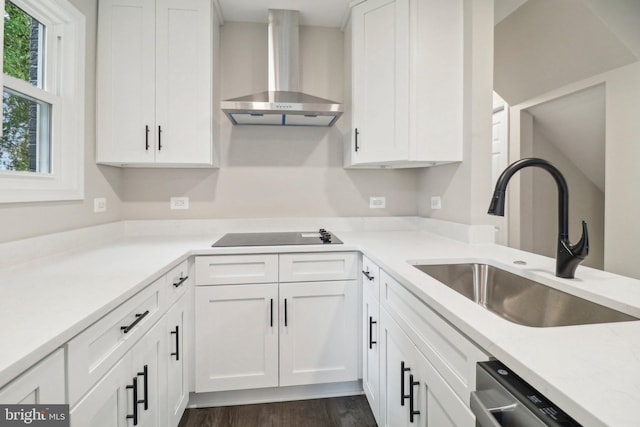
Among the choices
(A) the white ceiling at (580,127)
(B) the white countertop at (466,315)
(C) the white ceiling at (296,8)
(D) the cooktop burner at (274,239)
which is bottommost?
(B) the white countertop at (466,315)

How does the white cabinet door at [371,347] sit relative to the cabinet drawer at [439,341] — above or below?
below

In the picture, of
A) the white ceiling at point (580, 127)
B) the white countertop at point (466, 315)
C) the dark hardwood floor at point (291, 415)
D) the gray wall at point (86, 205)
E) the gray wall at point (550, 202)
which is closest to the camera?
the white countertop at point (466, 315)

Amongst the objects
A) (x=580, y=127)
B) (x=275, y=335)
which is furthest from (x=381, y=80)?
(x=580, y=127)

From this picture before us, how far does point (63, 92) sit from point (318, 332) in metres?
1.95

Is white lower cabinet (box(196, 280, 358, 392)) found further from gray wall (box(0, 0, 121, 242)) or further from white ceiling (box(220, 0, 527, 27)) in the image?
white ceiling (box(220, 0, 527, 27))

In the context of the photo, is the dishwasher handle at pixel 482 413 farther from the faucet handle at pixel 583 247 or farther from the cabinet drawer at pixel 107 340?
the cabinet drawer at pixel 107 340

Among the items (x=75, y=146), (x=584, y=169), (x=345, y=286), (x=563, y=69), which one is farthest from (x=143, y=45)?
(x=584, y=169)

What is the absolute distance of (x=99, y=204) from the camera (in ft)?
6.29

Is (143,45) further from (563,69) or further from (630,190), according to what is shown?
(630,190)

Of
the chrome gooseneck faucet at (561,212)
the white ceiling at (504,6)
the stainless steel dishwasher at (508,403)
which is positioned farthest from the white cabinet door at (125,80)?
the white ceiling at (504,6)

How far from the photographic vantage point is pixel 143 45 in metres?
1.90

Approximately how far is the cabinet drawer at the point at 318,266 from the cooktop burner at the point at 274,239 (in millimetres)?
92

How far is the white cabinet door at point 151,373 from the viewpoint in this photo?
1.11 m

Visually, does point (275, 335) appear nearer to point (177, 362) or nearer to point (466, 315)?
point (177, 362)
